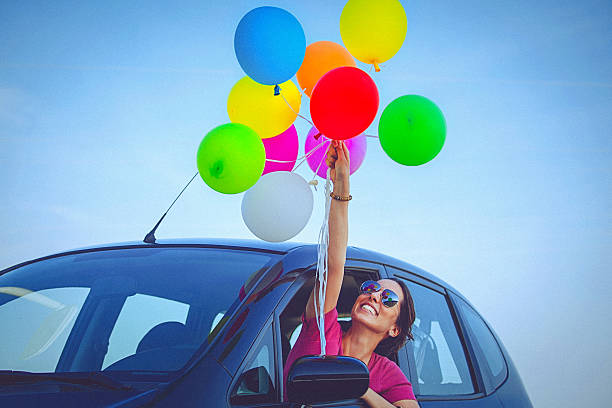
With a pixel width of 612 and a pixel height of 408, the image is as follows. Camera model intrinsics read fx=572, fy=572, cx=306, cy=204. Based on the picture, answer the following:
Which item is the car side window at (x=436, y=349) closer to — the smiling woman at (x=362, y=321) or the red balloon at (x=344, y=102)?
the smiling woman at (x=362, y=321)

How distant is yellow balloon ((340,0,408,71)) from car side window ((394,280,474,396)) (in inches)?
46.6

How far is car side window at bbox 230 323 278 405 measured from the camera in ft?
5.96

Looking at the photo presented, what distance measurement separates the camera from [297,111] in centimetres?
289

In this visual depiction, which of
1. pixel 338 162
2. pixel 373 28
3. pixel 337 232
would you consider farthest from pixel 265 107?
pixel 337 232

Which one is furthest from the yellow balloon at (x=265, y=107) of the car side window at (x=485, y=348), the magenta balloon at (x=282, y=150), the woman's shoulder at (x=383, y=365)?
the car side window at (x=485, y=348)

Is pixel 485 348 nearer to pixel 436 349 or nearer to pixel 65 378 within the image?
pixel 436 349

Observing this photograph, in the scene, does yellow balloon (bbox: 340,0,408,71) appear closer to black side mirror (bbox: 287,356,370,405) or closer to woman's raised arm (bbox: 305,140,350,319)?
woman's raised arm (bbox: 305,140,350,319)

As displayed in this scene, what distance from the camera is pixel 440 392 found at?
2773mm

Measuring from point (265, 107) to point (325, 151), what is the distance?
14.1 inches

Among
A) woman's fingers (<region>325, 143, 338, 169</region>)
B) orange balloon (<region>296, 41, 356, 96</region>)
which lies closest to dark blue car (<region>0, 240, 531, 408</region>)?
woman's fingers (<region>325, 143, 338, 169</region>)

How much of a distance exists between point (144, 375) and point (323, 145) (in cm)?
140

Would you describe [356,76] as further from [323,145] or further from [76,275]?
[76,275]

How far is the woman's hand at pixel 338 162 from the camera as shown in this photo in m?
2.57

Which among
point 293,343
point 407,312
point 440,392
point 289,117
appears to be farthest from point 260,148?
point 440,392
